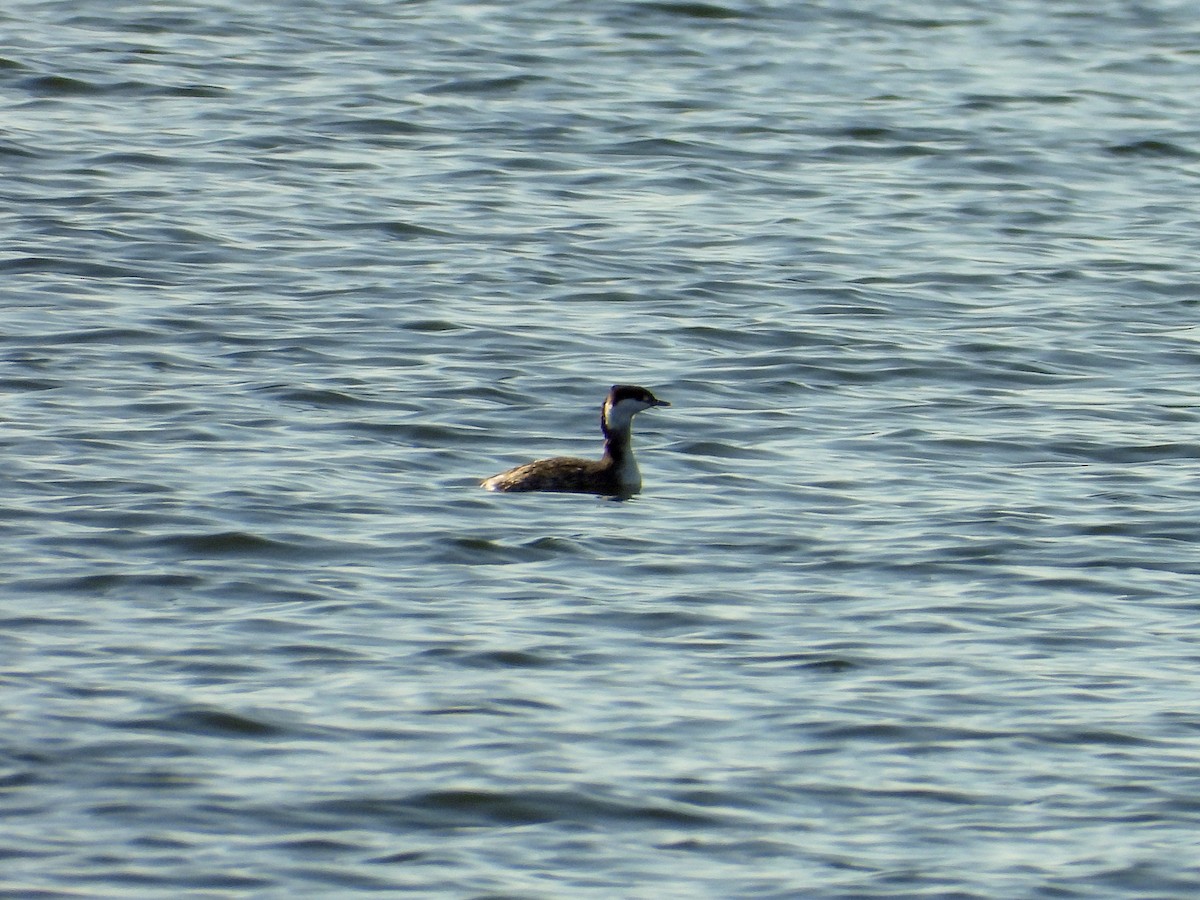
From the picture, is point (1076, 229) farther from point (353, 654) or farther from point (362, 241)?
point (353, 654)

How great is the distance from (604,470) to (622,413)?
0.46 m

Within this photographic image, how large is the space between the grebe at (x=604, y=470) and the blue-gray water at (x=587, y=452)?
5.7 inches

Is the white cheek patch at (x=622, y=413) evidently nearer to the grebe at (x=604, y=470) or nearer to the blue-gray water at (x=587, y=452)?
the grebe at (x=604, y=470)

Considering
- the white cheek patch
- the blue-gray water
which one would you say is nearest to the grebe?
the white cheek patch

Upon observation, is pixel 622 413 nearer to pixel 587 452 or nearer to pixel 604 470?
pixel 604 470

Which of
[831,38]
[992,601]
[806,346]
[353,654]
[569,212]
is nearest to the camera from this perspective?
[353,654]

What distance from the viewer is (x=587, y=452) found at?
506 inches

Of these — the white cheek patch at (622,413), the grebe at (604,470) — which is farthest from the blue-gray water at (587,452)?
the white cheek patch at (622,413)

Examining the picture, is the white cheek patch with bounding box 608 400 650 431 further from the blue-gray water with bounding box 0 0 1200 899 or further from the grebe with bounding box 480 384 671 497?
the blue-gray water with bounding box 0 0 1200 899

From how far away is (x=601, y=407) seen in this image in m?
13.5

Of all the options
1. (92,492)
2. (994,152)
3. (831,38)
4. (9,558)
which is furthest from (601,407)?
(831,38)

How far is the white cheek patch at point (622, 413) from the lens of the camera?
12.1m

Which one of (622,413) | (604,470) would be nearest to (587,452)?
(622,413)

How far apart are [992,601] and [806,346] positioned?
16.2 ft
